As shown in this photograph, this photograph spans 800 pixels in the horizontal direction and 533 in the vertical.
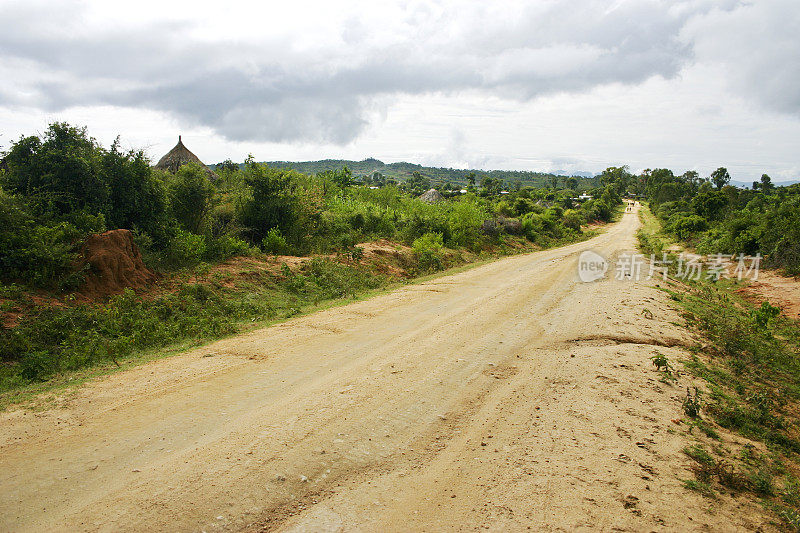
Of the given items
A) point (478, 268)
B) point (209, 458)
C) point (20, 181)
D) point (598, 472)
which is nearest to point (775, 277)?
point (478, 268)

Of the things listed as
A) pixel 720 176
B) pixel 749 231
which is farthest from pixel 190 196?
pixel 720 176

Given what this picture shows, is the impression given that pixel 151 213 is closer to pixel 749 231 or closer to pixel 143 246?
pixel 143 246

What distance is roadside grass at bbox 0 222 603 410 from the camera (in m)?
6.47

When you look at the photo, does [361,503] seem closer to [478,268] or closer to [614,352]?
[614,352]

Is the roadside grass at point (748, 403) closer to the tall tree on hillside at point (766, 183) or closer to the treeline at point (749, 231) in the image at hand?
the treeline at point (749, 231)

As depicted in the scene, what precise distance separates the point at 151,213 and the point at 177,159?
32.8 ft

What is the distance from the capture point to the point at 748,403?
638cm

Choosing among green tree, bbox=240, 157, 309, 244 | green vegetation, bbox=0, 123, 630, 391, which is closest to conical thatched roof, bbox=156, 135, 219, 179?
green vegetation, bbox=0, 123, 630, 391

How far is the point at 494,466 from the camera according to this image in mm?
4371

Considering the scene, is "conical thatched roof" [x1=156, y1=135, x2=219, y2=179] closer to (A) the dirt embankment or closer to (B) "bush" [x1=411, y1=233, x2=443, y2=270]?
(B) "bush" [x1=411, y1=233, x2=443, y2=270]

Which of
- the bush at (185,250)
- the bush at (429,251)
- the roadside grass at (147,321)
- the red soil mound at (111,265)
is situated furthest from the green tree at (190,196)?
the bush at (429,251)

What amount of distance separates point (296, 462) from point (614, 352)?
5772 mm

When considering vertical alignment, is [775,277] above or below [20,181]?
below

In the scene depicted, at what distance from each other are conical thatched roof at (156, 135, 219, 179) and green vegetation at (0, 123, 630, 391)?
261 cm
